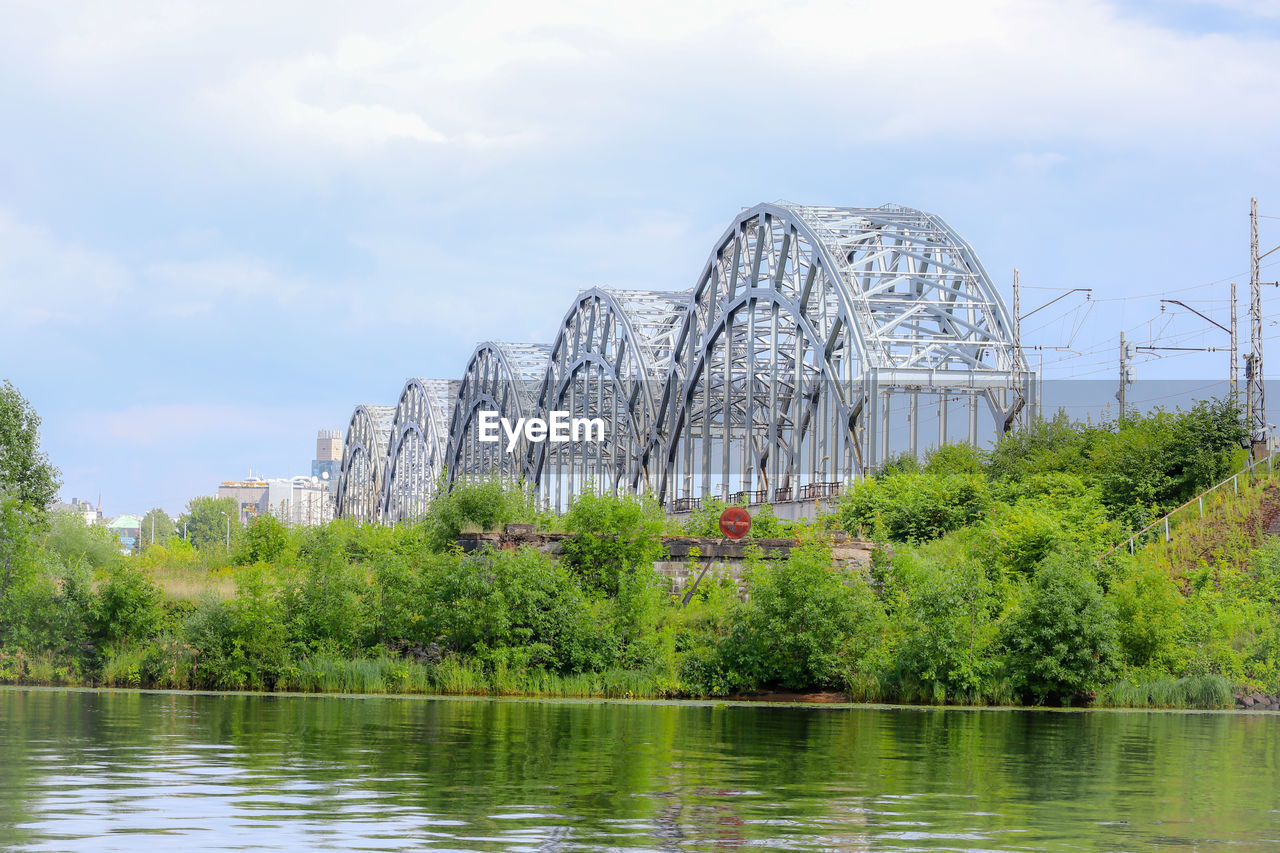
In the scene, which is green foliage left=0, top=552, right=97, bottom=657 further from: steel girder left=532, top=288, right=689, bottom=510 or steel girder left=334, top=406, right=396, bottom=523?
steel girder left=334, top=406, right=396, bottom=523

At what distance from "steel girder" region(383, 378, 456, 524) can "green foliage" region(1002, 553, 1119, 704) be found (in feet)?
370

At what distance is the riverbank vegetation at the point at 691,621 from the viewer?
30.2 meters

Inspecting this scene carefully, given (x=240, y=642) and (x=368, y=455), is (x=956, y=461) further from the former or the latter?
(x=368, y=455)

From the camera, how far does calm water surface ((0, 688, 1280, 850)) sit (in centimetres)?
1175

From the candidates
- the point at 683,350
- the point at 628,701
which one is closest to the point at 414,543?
the point at 628,701

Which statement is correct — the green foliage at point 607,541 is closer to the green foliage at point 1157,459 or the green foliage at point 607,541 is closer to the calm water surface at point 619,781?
the calm water surface at point 619,781

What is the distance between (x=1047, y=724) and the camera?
81.4ft

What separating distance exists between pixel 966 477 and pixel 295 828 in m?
41.1

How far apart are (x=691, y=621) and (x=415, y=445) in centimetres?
13263

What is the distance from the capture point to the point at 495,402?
428 ft

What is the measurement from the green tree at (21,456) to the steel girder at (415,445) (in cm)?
6524

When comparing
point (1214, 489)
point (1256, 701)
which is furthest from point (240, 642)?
point (1214, 489)

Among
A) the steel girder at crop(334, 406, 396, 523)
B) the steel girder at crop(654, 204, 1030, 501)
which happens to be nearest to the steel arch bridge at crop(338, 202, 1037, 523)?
the steel girder at crop(654, 204, 1030, 501)

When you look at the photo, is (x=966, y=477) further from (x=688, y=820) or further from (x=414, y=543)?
(x=688, y=820)
